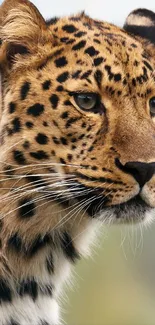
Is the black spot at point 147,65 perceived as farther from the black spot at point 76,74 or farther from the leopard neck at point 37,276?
the leopard neck at point 37,276

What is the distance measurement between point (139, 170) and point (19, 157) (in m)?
0.41

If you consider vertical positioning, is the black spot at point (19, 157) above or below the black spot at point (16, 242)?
above

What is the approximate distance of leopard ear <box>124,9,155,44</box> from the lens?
12.2 ft

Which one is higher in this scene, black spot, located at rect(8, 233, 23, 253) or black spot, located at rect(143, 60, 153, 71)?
black spot, located at rect(143, 60, 153, 71)

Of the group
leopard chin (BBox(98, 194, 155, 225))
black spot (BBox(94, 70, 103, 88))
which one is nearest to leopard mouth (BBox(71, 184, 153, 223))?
leopard chin (BBox(98, 194, 155, 225))

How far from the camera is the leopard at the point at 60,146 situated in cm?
319

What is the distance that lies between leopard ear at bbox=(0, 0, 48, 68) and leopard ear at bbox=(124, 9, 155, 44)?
485mm

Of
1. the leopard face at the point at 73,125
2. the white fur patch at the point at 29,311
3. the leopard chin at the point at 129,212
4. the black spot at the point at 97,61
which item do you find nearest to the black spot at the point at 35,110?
the leopard face at the point at 73,125

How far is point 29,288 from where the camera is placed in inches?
132

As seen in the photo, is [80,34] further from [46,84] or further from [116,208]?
[116,208]

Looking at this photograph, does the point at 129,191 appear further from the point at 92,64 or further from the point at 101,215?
the point at 92,64

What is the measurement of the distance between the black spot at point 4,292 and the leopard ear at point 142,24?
1063mm

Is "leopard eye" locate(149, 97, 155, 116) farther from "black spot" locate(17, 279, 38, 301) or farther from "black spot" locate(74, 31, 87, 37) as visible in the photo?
"black spot" locate(17, 279, 38, 301)

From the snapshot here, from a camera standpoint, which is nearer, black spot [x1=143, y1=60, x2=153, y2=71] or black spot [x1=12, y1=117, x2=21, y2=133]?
black spot [x1=12, y1=117, x2=21, y2=133]
